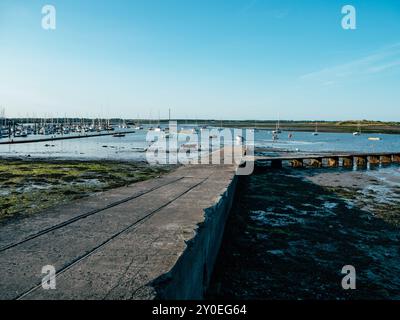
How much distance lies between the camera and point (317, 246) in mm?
9625

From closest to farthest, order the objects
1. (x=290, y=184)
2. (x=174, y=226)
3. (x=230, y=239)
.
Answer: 1. (x=174, y=226)
2. (x=230, y=239)
3. (x=290, y=184)

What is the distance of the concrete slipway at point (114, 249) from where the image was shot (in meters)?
4.00

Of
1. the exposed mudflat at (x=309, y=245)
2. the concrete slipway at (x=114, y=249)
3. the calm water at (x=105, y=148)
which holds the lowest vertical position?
the exposed mudflat at (x=309, y=245)

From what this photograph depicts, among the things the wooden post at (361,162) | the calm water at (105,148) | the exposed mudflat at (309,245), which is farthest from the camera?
the calm water at (105,148)

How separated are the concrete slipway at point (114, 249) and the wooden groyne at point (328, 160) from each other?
62.7 feet

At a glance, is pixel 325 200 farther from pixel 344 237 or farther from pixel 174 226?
pixel 174 226

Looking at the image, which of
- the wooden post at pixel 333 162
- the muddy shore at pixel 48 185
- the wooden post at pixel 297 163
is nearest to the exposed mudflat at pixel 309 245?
the muddy shore at pixel 48 185

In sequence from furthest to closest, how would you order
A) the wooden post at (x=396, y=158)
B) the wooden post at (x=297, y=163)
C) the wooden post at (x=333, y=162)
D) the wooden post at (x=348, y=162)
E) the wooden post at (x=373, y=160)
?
the wooden post at (x=396, y=158)
the wooden post at (x=373, y=160)
the wooden post at (x=348, y=162)
the wooden post at (x=333, y=162)
the wooden post at (x=297, y=163)

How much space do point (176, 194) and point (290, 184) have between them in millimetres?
12297

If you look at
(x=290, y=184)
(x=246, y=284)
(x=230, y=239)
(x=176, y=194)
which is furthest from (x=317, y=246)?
(x=290, y=184)

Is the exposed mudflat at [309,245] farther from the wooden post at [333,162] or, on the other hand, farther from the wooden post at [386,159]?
the wooden post at [386,159]

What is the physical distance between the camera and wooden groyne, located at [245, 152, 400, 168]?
93.3 feet

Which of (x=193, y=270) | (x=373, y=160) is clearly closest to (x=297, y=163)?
(x=373, y=160)
